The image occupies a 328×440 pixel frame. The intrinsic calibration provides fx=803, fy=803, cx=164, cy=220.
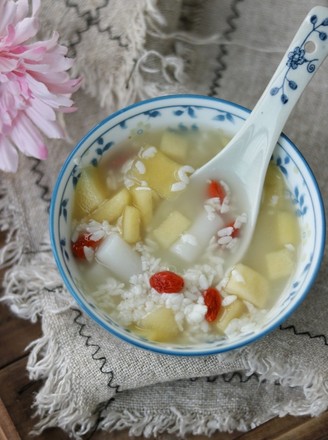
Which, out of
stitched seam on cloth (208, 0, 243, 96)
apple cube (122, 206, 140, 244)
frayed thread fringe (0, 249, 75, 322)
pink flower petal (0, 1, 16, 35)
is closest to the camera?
pink flower petal (0, 1, 16, 35)

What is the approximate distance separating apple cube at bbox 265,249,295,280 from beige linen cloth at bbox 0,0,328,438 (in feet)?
0.38

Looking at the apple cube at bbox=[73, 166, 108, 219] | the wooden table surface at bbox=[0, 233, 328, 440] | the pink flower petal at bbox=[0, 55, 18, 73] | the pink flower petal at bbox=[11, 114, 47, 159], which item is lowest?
the wooden table surface at bbox=[0, 233, 328, 440]

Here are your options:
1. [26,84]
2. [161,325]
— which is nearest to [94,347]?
Answer: [161,325]

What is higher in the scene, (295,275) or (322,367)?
(295,275)

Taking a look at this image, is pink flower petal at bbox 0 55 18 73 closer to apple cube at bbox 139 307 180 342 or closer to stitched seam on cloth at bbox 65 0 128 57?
stitched seam on cloth at bbox 65 0 128 57

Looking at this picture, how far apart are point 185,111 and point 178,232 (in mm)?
223

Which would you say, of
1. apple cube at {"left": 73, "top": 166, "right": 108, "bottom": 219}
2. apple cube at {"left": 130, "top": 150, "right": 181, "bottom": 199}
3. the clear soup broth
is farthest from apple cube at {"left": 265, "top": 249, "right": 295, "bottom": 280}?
apple cube at {"left": 73, "top": 166, "right": 108, "bottom": 219}

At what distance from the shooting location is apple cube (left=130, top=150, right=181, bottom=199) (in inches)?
55.1

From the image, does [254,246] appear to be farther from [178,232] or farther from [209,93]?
[209,93]

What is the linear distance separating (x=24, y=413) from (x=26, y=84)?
0.58m

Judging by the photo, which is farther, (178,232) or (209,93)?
(209,93)

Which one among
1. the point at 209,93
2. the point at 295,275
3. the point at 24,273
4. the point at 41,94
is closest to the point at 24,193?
the point at 24,273

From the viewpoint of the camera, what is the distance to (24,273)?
1488 millimetres

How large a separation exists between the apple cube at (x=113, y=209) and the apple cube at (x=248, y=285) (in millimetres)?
217
